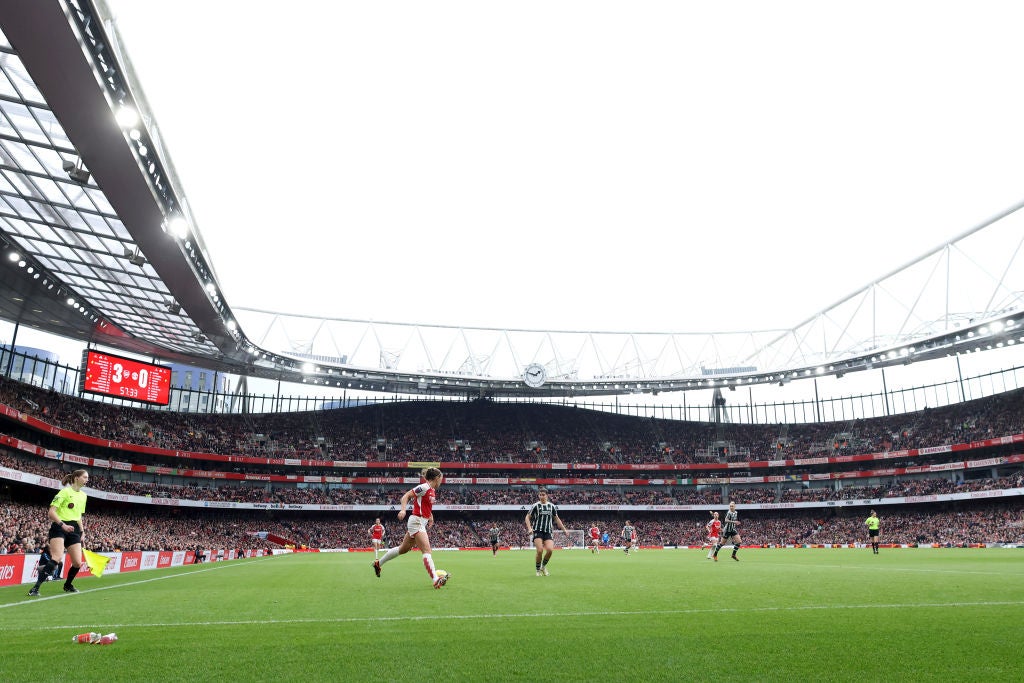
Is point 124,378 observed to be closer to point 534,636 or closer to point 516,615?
point 516,615

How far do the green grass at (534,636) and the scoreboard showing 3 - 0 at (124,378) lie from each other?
4491cm

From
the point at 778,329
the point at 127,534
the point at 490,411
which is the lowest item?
the point at 127,534

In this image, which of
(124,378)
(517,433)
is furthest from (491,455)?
(124,378)

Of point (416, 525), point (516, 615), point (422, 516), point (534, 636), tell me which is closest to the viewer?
point (534, 636)

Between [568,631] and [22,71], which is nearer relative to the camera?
[568,631]

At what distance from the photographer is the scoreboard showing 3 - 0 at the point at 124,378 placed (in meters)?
48.5

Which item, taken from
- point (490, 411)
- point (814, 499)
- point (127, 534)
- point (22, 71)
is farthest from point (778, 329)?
point (22, 71)

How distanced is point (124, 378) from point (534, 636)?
5344cm

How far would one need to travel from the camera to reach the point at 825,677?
436 cm

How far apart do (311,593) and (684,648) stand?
7.29 metres

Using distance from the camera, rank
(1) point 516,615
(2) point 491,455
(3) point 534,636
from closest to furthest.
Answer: (3) point 534,636 < (1) point 516,615 < (2) point 491,455

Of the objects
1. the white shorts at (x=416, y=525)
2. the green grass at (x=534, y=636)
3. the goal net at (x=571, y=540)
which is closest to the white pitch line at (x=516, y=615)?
the green grass at (x=534, y=636)

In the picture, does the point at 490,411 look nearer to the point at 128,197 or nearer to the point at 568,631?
the point at 128,197

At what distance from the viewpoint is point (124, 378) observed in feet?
166
